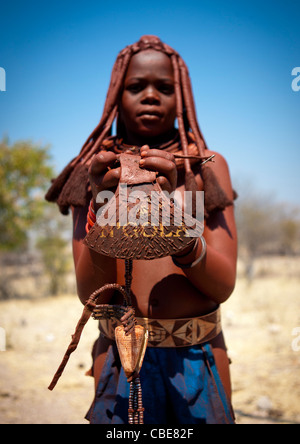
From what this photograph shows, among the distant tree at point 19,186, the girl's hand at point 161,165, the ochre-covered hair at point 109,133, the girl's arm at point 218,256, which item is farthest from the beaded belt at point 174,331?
the distant tree at point 19,186

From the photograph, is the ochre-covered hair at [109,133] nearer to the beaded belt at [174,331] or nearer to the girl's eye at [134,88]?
the girl's eye at [134,88]

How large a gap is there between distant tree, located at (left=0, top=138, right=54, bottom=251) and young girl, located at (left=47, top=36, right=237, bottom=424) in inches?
312

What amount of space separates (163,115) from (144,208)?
63 cm

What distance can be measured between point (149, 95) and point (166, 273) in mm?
757

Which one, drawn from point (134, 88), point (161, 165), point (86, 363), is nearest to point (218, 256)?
point (161, 165)

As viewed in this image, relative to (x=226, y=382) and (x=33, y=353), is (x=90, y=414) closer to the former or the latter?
(x=226, y=382)

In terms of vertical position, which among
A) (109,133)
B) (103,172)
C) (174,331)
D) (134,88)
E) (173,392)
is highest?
(134,88)

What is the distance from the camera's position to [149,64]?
1547mm

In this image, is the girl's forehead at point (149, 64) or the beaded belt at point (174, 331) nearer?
the beaded belt at point (174, 331)

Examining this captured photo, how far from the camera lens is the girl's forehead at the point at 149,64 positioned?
60.7 inches

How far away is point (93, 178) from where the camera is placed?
119 cm

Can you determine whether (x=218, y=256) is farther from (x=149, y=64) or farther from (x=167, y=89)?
(x=149, y=64)

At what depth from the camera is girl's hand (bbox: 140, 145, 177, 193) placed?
3.70ft

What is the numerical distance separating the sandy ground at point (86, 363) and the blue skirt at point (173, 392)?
214cm
